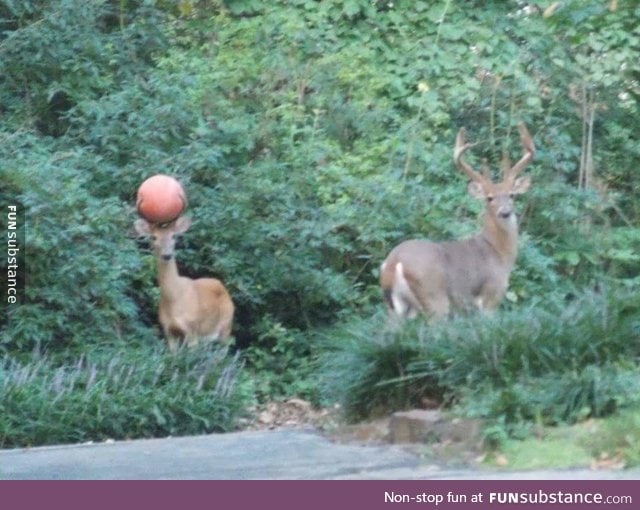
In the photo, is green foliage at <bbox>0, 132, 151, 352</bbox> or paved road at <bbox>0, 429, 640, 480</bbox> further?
green foliage at <bbox>0, 132, 151, 352</bbox>

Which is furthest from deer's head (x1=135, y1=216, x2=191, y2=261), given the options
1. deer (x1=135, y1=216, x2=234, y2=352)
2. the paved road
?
the paved road

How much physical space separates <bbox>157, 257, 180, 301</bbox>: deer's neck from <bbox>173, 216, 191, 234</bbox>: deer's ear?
26 cm

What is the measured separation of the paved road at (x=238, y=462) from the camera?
26.4 feet

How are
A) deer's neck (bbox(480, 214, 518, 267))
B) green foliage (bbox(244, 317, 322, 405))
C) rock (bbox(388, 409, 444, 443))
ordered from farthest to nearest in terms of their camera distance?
deer's neck (bbox(480, 214, 518, 267))
green foliage (bbox(244, 317, 322, 405))
rock (bbox(388, 409, 444, 443))

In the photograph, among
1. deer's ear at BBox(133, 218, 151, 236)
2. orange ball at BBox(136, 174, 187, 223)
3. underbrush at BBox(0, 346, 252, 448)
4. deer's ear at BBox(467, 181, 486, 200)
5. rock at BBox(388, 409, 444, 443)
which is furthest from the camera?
deer's ear at BBox(467, 181, 486, 200)

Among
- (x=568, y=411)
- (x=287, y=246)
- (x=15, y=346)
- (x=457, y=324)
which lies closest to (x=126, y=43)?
(x=287, y=246)

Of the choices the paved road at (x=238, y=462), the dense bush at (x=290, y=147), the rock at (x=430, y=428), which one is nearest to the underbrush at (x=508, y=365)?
the rock at (x=430, y=428)

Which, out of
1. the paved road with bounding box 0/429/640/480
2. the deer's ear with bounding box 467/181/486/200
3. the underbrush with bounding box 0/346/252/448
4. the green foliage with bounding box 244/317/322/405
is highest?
the deer's ear with bounding box 467/181/486/200

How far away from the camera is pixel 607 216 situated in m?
16.7

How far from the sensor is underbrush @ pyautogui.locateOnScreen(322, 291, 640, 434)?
345 inches

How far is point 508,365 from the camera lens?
30.5 feet

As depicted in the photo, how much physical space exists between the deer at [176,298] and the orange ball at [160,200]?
113 mm

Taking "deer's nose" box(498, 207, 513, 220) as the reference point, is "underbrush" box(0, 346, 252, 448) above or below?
below

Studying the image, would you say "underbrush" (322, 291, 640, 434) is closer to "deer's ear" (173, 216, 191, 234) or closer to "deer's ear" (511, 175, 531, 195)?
"deer's ear" (173, 216, 191, 234)
